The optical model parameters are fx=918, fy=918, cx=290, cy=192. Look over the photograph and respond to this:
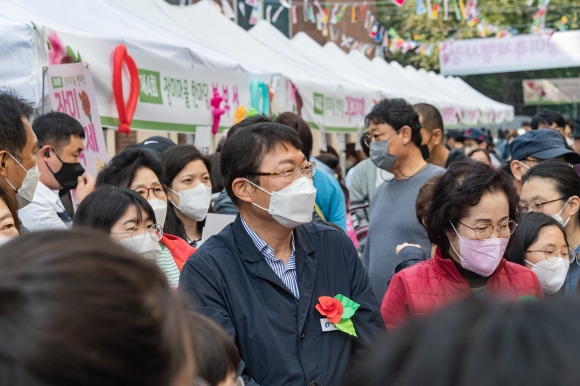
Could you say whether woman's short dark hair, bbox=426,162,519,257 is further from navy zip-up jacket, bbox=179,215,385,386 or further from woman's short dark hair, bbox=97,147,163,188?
woman's short dark hair, bbox=97,147,163,188

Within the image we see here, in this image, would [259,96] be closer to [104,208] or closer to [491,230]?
[104,208]

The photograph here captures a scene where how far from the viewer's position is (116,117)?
621 cm

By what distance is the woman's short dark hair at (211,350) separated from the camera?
5.99 feet

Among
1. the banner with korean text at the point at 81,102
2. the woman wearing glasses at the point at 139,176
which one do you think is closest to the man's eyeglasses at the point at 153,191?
the woman wearing glasses at the point at 139,176

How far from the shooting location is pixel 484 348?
3.16ft

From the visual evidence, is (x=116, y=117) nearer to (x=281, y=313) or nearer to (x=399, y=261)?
(x=399, y=261)

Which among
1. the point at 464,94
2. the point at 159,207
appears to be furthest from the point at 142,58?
the point at 464,94

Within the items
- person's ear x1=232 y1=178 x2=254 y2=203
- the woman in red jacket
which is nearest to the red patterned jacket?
the woman in red jacket

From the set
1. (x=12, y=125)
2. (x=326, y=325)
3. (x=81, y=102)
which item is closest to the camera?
(x=326, y=325)

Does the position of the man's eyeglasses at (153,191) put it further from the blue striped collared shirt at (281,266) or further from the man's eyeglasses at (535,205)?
the man's eyeglasses at (535,205)

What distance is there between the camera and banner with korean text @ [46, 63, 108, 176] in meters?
5.32

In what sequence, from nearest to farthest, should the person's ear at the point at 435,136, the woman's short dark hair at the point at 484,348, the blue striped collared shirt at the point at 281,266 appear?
the woman's short dark hair at the point at 484,348, the blue striped collared shirt at the point at 281,266, the person's ear at the point at 435,136

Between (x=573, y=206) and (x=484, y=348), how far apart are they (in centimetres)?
405

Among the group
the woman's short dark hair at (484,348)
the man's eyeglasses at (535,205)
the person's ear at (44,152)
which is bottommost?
the man's eyeglasses at (535,205)
